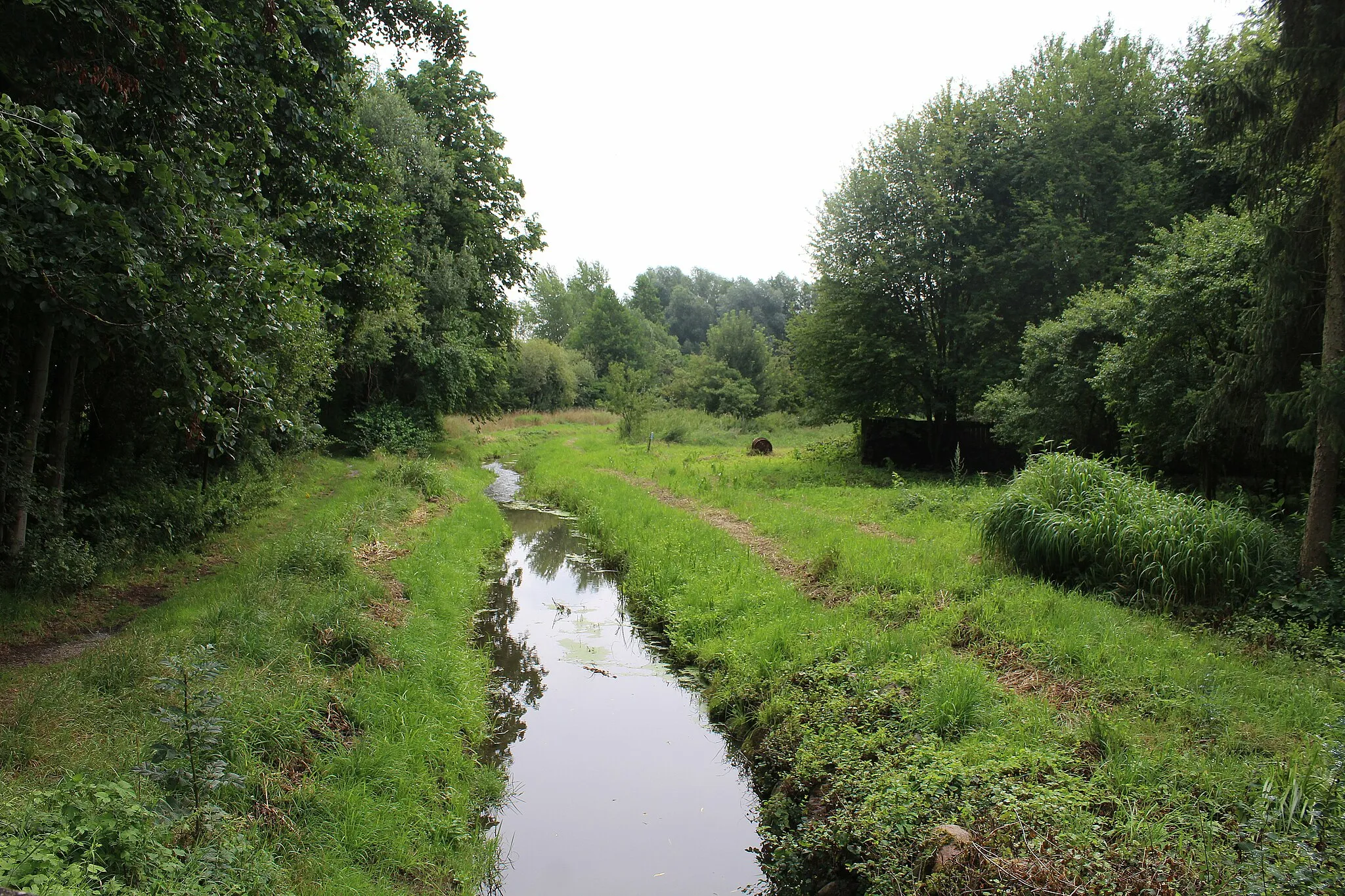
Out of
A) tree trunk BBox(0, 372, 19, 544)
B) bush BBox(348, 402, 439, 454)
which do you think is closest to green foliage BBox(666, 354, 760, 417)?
bush BBox(348, 402, 439, 454)

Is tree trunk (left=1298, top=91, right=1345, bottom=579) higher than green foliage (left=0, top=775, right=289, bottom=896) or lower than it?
higher

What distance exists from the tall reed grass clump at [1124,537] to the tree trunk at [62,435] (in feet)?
36.4

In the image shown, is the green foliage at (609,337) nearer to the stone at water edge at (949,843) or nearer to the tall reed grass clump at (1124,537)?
the tall reed grass clump at (1124,537)

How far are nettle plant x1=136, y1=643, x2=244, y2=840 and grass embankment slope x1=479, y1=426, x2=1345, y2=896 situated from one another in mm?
3444

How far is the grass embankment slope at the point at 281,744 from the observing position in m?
3.23

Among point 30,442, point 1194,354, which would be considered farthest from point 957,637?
point 30,442

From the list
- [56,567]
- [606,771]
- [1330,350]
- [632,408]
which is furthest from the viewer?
[632,408]

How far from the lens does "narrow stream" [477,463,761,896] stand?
4914 millimetres

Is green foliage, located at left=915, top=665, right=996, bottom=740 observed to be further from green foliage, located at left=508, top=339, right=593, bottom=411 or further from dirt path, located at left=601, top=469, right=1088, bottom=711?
green foliage, located at left=508, top=339, right=593, bottom=411

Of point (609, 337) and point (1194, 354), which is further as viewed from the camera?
point (609, 337)

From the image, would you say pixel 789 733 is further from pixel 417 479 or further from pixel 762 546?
pixel 417 479

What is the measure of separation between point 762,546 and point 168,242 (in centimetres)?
873

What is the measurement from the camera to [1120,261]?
719 inches

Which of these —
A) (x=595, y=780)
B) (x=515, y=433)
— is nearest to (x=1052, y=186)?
(x=595, y=780)
